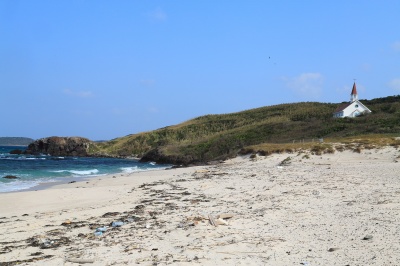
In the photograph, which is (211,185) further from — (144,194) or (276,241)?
(276,241)

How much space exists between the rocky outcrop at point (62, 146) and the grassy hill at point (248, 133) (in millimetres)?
2756

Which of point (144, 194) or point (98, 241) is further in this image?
point (144, 194)

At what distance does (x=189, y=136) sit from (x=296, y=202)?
77.6 meters

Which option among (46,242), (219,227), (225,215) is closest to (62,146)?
(46,242)

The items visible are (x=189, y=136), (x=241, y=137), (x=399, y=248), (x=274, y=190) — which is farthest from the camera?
(x=189, y=136)

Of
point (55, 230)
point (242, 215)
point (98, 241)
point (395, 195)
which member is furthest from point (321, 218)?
point (55, 230)

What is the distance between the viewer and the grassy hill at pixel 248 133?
164 ft

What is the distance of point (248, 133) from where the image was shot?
208ft

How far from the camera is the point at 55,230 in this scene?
386 inches

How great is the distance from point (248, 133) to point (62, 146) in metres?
48.0

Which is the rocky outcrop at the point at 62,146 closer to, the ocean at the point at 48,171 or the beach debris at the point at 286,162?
the ocean at the point at 48,171

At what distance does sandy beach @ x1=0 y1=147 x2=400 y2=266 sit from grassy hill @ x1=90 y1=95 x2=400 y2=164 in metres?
25.7

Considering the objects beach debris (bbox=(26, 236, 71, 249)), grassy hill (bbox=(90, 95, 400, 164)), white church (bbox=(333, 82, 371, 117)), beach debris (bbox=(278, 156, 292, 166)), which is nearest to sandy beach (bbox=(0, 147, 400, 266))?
beach debris (bbox=(26, 236, 71, 249))

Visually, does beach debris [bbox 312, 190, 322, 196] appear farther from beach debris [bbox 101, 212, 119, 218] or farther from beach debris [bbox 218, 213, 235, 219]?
beach debris [bbox 101, 212, 119, 218]
